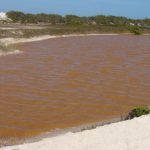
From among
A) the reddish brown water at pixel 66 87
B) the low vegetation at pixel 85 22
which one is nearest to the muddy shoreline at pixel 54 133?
the reddish brown water at pixel 66 87

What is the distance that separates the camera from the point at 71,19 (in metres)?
72.8

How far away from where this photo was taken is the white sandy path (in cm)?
1111

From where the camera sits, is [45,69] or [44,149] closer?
[44,149]

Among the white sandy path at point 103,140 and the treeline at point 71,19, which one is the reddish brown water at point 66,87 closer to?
the white sandy path at point 103,140

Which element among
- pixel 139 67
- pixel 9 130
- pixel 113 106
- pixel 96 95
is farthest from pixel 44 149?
pixel 139 67

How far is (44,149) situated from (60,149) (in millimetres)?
A: 372

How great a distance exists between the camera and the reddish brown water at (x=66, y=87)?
15812 mm

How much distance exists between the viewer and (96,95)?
19.7m

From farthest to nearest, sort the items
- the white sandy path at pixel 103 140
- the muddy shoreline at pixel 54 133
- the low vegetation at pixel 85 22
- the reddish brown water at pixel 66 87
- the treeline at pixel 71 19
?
the treeline at pixel 71 19, the low vegetation at pixel 85 22, the reddish brown water at pixel 66 87, the muddy shoreline at pixel 54 133, the white sandy path at pixel 103 140

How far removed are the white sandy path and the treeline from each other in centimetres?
5430

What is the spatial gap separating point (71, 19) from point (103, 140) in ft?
203

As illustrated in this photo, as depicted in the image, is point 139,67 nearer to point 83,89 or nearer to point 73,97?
point 83,89

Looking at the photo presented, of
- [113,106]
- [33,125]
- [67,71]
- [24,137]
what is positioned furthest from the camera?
[67,71]

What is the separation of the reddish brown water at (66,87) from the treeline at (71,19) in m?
33.3
